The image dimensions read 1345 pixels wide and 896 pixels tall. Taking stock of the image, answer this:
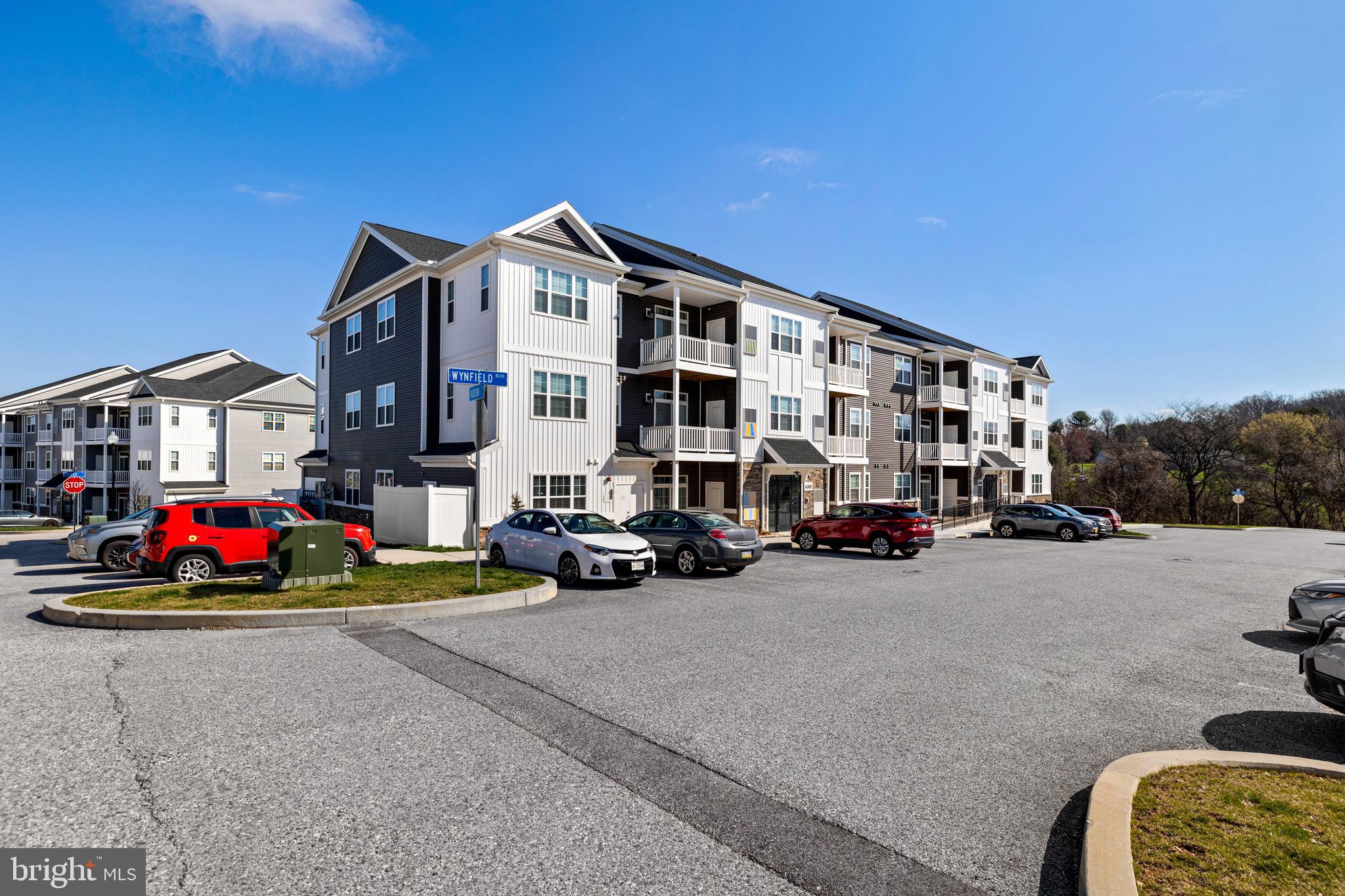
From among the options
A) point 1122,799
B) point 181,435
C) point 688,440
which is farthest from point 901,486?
point 181,435

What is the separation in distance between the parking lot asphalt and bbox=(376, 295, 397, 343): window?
1667 cm

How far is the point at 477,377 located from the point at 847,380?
24.3 meters

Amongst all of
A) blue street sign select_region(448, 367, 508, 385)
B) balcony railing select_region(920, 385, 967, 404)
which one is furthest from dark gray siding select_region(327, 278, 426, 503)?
balcony railing select_region(920, 385, 967, 404)

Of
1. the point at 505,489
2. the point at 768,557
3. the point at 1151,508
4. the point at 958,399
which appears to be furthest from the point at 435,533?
the point at 1151,508

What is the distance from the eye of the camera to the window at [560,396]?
22.1 m

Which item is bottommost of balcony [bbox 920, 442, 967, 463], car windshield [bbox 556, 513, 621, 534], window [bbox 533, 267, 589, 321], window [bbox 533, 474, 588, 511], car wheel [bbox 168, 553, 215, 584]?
car wheel [bbox 168, 553, 215, 584]

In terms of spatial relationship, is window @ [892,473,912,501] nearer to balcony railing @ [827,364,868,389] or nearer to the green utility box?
balcony railing @ [827,364,868,389]

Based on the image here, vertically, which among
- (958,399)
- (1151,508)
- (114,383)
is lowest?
(1151,508)

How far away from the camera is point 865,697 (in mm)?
6785

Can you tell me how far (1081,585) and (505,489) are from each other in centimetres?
1554

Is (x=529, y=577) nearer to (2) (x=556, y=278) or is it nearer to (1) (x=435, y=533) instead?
(1) (x=435, y=533)

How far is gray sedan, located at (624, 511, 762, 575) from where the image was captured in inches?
628

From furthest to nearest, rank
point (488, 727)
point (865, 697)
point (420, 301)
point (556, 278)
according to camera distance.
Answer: point (420, 301)
point (556, 278)
point (865, 697)
point (488, 727)

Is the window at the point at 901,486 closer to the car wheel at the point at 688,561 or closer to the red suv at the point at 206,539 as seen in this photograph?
the car wheel at the point at 688,561
